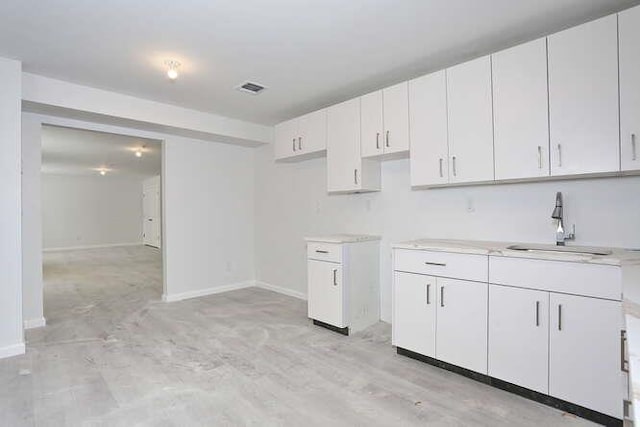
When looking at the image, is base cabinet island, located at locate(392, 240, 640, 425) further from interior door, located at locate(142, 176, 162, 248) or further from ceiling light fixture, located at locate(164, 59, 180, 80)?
interior door, located at locate(142, 176, 162, 248)

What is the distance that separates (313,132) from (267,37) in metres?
1.39

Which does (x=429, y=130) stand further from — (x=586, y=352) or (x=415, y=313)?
(x=586, y=352)

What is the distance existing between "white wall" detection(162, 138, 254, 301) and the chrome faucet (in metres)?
3.99

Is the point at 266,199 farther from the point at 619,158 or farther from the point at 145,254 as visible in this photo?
the point at 145,254

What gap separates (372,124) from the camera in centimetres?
314

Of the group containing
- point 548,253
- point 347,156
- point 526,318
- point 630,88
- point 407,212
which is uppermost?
point 630,88

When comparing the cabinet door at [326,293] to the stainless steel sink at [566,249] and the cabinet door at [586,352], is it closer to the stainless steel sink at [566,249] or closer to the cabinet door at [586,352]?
the stainless steel sink at [566,249]

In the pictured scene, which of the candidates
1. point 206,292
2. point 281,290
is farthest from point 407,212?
point 206,292

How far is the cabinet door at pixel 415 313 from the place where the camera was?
8.22 feet

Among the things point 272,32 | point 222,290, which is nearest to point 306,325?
point 222,290

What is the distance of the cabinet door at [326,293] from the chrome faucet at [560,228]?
171 centimetres

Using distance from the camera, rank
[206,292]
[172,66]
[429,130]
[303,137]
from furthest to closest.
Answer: [206,292], [303,137], [172,66], [429,130]

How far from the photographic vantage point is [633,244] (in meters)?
2.14

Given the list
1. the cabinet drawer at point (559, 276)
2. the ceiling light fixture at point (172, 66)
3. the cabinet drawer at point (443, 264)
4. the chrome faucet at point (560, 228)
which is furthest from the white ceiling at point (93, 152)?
the chrome faucet at point (560, 228)
